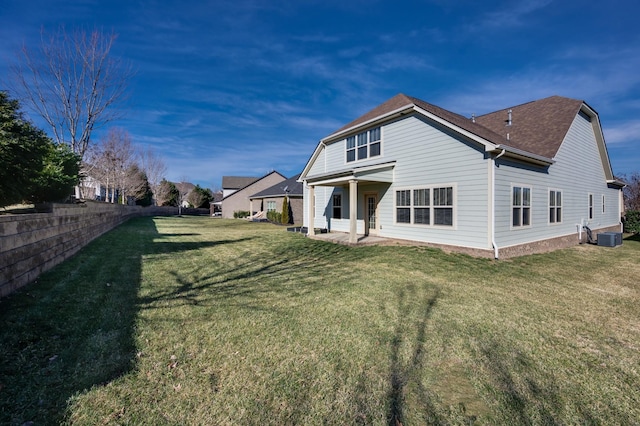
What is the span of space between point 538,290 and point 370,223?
7461 millimetres

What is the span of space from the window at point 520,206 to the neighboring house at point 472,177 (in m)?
0.04

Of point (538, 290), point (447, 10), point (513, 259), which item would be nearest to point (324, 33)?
point (447, 10)

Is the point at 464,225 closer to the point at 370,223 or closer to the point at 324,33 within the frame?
the point at 370,223

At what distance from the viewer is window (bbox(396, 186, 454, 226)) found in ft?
32.1

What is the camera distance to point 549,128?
40.7ft

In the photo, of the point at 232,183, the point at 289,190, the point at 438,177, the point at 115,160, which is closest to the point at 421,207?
the point at 438,177

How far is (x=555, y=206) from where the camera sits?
11758 millimetres

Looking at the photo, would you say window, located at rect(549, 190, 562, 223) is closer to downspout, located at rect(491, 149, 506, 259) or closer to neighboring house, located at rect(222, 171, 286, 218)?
downspout, located at rect(491, 149, 506, 259)

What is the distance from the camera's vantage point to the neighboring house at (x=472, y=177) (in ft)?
29.7

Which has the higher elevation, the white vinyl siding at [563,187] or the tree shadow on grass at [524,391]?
the white vinyl siding at [563,187]

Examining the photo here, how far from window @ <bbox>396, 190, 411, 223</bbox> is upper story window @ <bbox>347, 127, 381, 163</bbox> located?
8.01 ft

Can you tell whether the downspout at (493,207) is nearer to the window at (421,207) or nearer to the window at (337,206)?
the window at (421,207)

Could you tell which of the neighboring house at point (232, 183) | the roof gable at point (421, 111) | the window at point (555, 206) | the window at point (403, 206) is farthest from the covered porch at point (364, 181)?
the neighboring house at point (232, 183)

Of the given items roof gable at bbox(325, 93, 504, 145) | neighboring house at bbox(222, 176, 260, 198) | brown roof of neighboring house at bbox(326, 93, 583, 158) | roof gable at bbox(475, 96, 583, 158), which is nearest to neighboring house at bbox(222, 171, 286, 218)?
neighboring house at bbox(222, 176, 260, 198)
